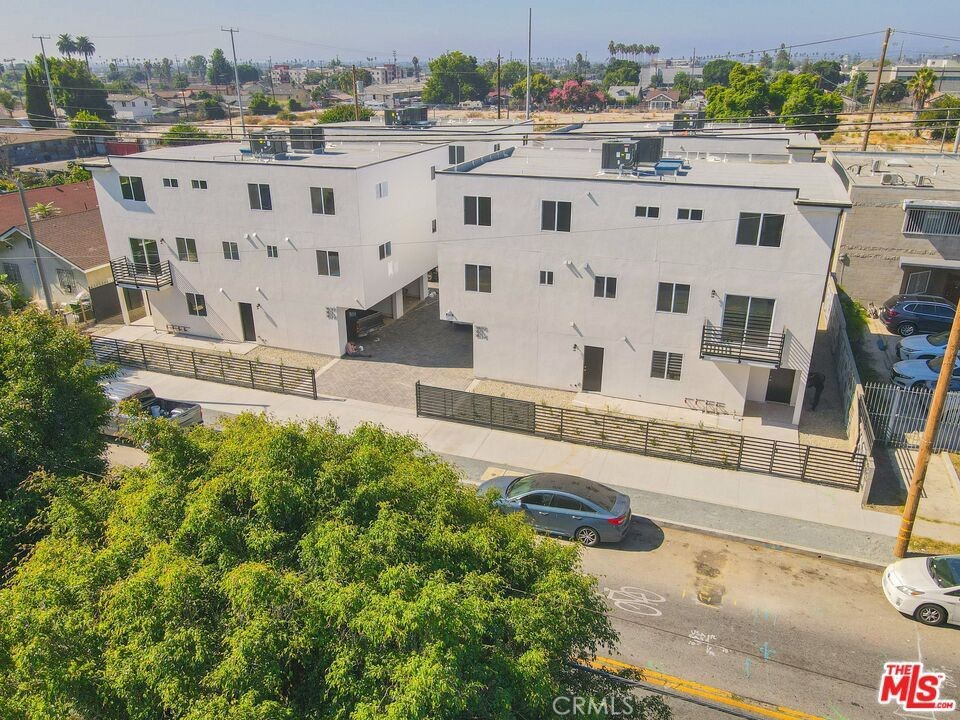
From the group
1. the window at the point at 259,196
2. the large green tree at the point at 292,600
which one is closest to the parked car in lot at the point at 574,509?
the large green tree at the point at 292,600

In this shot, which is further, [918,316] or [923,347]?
[918,316]

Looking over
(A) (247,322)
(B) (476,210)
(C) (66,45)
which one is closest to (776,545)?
(B) (476,210)

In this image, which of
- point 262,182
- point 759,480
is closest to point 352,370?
point 262,182

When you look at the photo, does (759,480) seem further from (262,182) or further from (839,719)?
(262,182)

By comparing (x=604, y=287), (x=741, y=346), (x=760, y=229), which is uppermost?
(x=760, y=229)

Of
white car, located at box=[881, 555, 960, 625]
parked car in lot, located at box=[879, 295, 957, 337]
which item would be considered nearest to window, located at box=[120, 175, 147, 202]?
white car, located at box=[881, 555, 960, 625]

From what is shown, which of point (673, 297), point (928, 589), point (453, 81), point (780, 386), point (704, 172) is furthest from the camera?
point (453, 81)

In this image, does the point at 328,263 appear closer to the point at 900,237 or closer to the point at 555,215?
the point at 555,215

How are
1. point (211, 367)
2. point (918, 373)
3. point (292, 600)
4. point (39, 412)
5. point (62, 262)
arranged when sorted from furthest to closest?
point (62, 262), point (211, 367), point (918, 373), point (39, 412), point (292, 600)

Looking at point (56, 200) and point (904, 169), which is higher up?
A: point (904, 169)
